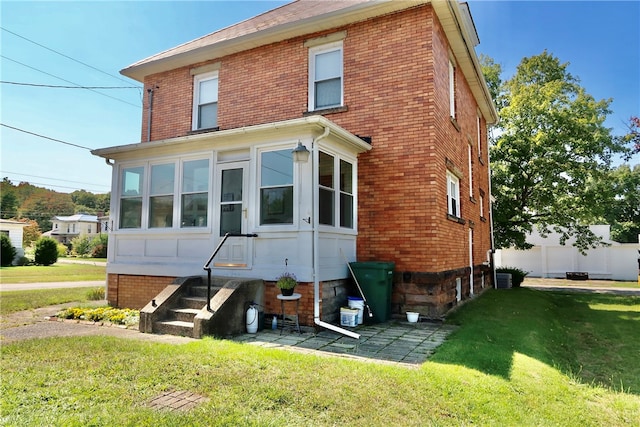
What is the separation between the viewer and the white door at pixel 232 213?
746 centimetres

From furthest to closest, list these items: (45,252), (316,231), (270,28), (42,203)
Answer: (42,203), (45,252), (270,28), (316,231)

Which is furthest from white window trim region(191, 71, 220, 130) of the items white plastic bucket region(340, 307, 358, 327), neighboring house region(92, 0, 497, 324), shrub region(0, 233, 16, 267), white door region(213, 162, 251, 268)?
shrub region(0, 233, 16, 267)

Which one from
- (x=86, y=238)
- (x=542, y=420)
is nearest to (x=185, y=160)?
(x=542, y=420)

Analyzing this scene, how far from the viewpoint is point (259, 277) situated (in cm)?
715

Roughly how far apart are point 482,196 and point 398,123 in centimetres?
780

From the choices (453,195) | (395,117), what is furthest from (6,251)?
(453,195)

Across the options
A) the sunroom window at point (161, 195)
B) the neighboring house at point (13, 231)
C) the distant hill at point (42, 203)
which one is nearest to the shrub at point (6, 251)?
Answer: the neighboring house at point (13, 231)

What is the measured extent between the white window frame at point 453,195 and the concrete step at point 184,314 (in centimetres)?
595

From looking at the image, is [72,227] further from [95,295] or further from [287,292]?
[287,292]

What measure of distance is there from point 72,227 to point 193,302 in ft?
236

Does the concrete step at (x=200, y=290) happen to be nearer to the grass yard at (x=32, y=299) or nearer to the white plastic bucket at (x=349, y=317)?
the white plastic bucket at (x=349, y=317)

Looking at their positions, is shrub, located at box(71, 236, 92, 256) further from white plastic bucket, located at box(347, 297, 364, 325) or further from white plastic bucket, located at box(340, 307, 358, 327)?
white plastic bucket, located at box(340, 307, 358, 327)

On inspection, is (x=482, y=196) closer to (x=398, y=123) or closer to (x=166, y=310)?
(x=398, y=123)

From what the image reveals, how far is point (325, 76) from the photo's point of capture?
365 inches
